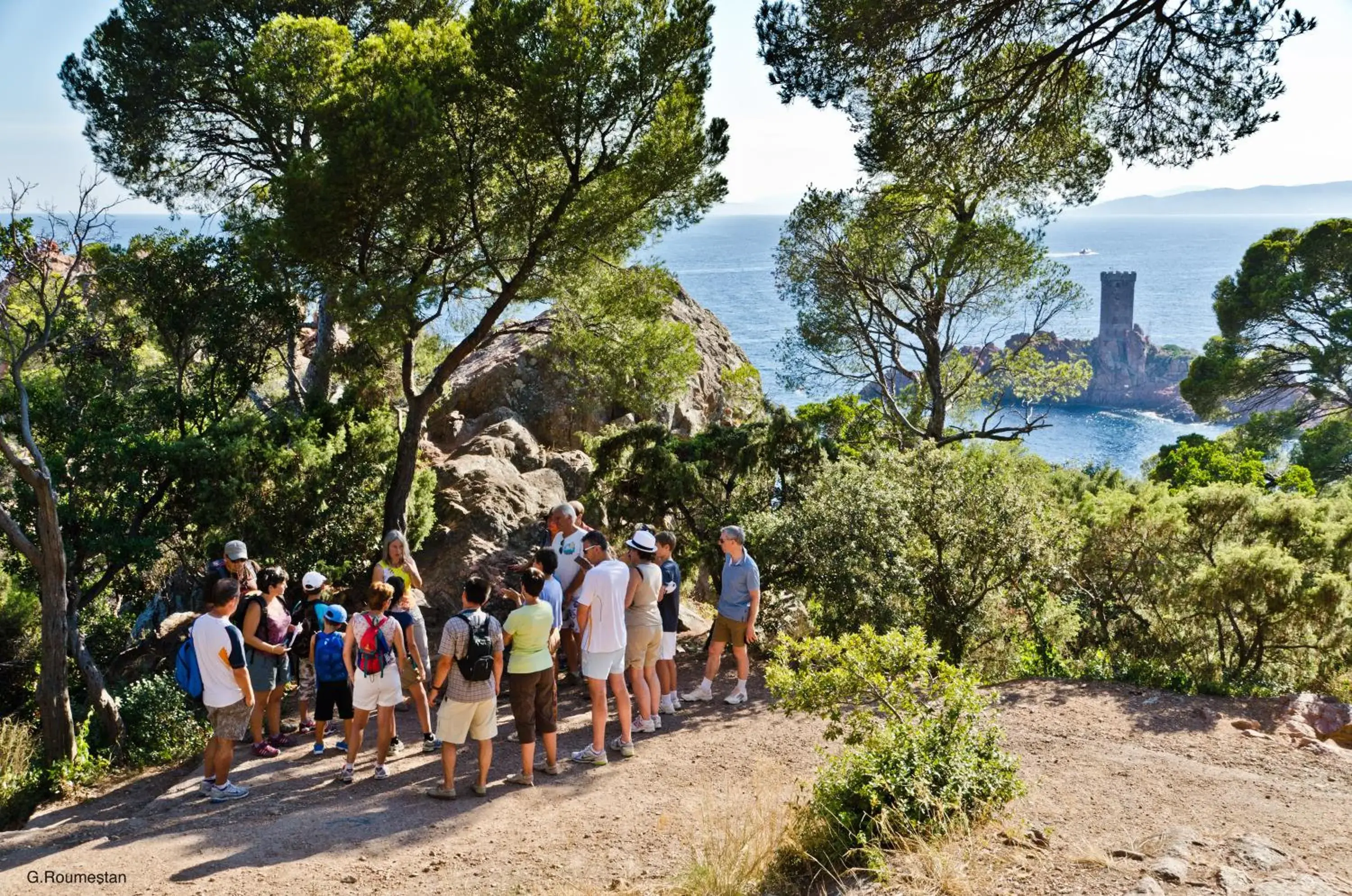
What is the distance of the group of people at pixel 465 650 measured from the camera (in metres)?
7.06

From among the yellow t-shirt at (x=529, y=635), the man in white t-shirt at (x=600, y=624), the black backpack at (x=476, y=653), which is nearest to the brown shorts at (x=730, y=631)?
the man in white t-shirt at (x=600, y=624)

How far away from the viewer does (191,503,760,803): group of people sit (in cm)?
706

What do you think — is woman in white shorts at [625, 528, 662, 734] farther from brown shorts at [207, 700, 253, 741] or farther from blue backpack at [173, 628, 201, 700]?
blue backpack at [173, 628, 201, 700]

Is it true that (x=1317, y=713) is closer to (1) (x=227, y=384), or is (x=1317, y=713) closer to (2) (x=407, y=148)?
(2) (x=407, y=148)

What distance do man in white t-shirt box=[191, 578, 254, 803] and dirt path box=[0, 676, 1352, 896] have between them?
1.27ft

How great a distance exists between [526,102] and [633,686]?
780 centimetres

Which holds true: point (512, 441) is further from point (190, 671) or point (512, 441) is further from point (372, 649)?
point (190, 671)

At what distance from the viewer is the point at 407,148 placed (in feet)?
40.3

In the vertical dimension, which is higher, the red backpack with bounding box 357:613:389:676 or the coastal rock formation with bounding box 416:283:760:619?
the coastal rock formation with bounding box 416:283:760:619

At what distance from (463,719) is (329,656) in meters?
1.91

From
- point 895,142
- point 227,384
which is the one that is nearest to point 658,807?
point 895,142

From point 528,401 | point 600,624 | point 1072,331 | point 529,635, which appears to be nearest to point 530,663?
point 529,635

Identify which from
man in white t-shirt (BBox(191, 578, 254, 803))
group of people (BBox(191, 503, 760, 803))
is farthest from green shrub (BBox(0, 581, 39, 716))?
man in white t-shirt (BBox(191, 578, 254, 803))

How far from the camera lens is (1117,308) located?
5320 inches
